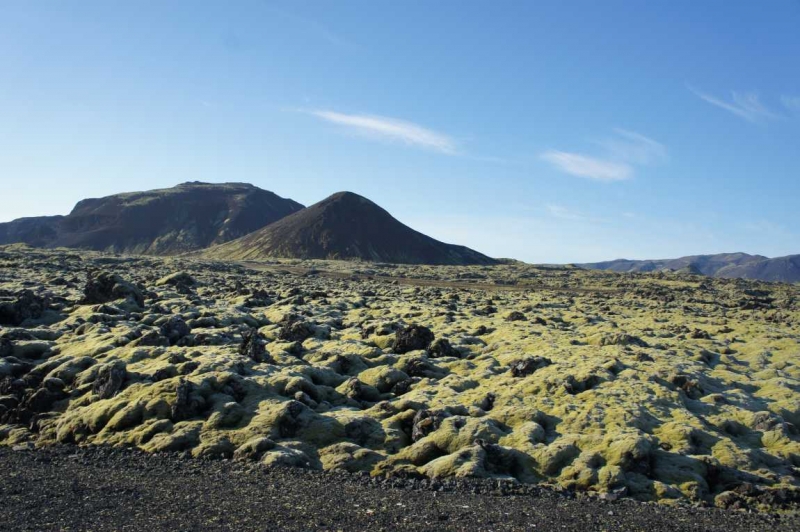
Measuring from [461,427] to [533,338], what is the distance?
50.9ft

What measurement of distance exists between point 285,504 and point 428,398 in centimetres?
995

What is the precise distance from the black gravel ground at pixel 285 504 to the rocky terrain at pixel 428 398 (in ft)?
3.28

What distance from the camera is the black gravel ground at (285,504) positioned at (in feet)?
48.1

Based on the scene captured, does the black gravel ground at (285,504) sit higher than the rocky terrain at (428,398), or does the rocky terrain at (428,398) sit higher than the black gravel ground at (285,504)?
the rocky terrain at (428,398)

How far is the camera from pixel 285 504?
52.0 feet

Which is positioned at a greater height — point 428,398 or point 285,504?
point 428,398

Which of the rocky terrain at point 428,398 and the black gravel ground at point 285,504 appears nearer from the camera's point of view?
the black gravel ground at point 285,504

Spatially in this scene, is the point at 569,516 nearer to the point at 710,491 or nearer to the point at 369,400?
the point at 710,491

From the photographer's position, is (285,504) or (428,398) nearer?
(285,504)

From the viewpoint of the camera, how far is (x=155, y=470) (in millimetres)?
18516

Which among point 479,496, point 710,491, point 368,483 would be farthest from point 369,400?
point 710,491

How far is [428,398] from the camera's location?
80.8 feet

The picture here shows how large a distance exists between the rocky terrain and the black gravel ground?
100cm

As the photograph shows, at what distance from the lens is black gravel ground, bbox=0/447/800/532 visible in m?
14.7
